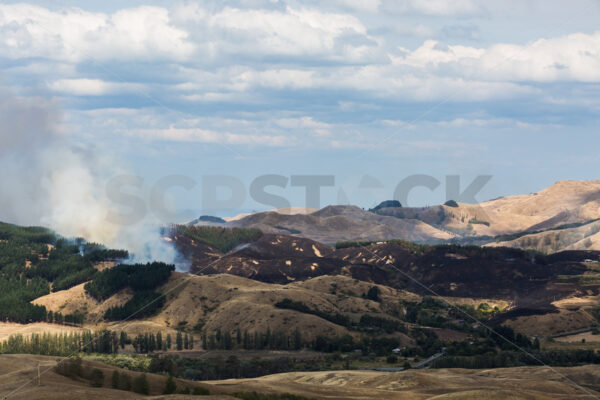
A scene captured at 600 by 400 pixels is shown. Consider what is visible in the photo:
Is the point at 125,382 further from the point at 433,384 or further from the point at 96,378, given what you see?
the point at 433,384

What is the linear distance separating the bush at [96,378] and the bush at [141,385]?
188 inches

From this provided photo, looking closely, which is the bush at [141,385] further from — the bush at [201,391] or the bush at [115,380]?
the bush at [201,391]

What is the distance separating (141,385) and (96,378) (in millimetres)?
7392

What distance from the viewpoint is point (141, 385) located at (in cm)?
11119

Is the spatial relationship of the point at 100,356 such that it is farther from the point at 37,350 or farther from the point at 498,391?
the point at 498,391

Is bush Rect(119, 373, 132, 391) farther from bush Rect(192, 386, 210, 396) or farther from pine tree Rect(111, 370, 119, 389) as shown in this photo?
bush Rect(192, 386, 210, 396)

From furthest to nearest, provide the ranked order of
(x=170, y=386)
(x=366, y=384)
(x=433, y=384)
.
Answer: (x=366, y=384)
(x=433, y=384)
(x=170, y=386)

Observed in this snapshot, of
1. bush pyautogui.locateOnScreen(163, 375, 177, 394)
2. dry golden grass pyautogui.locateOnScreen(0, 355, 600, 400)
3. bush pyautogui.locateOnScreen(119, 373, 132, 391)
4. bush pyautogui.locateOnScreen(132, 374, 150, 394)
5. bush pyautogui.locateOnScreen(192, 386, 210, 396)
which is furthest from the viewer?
bush pyautogui.locateOnScreen(163, 375, 177, 394)

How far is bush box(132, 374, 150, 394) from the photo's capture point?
10938cm

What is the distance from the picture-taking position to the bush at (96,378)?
112 metres

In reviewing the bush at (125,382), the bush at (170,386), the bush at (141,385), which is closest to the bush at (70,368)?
the bush at (125,382)

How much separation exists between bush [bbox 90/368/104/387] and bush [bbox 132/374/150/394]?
15.7 feet

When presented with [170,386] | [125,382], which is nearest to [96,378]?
[125,382]

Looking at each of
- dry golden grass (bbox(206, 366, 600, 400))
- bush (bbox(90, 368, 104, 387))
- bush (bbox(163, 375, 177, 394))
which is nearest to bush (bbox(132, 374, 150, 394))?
bush (bbox(163, 375, 177, 394))
